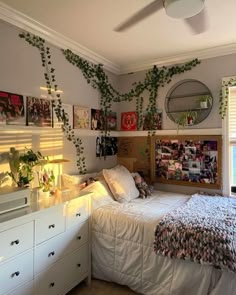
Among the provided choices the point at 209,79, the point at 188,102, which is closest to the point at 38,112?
the point at 188,102

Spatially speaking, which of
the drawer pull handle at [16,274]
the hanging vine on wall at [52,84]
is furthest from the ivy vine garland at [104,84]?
the drawer pull handle at [16,274]

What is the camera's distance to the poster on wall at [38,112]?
2264 mm

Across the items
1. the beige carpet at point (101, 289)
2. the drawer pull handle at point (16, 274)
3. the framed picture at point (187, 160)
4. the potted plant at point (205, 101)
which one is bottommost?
the beige carpet at point (101, 289)

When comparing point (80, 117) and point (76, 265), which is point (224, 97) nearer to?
point (80, 117)

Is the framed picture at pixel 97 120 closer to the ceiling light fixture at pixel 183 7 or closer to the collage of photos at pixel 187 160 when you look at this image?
the collage of photos at pixel 187 160

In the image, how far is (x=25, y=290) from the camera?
1.62m

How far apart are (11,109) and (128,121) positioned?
1.84 m

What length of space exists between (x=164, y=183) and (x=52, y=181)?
1622 millimetres

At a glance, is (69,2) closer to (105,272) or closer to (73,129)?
(73,129)

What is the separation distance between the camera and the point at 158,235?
1922 millimetres

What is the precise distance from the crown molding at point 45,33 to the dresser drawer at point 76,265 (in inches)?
83.3

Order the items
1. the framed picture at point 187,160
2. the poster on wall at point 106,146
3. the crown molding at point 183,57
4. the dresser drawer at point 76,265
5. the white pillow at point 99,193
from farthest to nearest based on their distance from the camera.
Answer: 1. the poster on wall at point 106,146
2. the framed picture at point 187,160
3. the crown molding at point 183,57
4. the white pillow at point 99,193
5. the dresser drawer at point 76,265

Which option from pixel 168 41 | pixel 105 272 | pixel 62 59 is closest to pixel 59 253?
pixel 105 272

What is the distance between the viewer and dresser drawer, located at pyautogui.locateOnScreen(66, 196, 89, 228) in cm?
201
